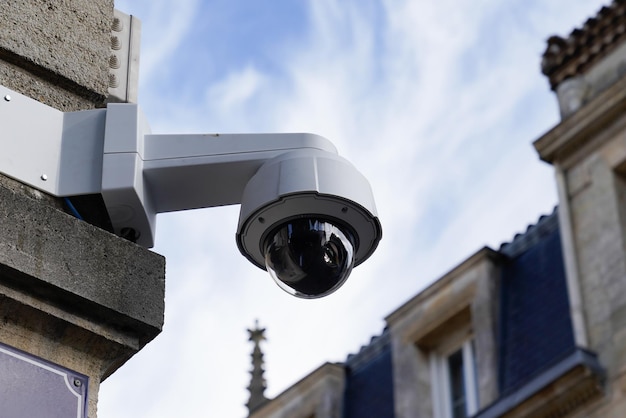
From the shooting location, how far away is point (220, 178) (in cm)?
370

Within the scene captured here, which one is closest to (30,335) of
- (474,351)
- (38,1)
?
(38,1)

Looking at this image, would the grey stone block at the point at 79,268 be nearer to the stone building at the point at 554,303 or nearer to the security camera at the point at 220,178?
the security camera at the point at 220,178

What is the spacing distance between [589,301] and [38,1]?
11.6 meters

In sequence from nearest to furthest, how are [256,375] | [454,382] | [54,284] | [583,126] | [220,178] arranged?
1. [54,284]
2. [220,178]
3. [583,126]
4. [454,382]
5. [256,375]

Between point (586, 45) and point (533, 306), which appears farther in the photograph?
point (586, 45)

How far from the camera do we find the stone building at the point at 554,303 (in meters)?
14.4

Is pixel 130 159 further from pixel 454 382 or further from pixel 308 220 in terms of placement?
pixel 454 382

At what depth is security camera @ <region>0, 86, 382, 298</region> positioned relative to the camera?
3535mm

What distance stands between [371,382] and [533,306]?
2.89 m

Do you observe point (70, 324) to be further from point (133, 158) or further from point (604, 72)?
point (604, 72)

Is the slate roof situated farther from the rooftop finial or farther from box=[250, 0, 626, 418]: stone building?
the rooftop finial

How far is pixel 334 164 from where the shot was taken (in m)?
3.57

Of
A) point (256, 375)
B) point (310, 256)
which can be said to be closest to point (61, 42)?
point (310, 256)

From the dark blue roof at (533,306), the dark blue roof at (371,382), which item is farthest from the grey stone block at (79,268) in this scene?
the dark blue roof at (371,382)
